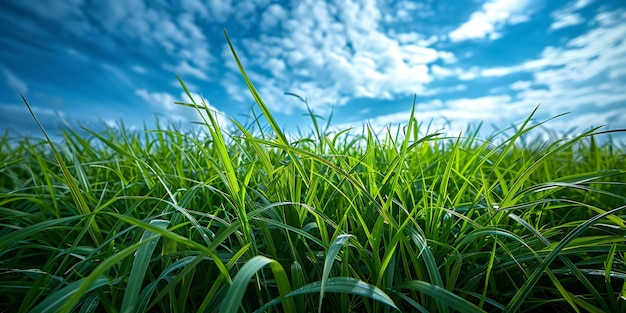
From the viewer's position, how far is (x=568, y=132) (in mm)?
2619

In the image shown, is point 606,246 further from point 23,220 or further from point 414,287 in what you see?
point 23,220

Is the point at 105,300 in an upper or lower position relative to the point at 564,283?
upper

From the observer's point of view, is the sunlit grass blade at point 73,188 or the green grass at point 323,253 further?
the sunlit grass blade at point 73,188

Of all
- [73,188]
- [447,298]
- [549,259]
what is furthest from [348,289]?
[73,188]

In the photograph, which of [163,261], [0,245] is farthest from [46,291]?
[163,261]

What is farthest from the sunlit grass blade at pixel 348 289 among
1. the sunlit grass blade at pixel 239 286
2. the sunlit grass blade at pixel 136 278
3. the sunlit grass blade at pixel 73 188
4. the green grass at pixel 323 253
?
→ the sunlit grass blade at pixel 73 188

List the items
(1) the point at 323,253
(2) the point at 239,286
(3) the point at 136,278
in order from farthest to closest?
(1) the point at 323,253, (3) the point at 136,278, (2) the point at 239,286

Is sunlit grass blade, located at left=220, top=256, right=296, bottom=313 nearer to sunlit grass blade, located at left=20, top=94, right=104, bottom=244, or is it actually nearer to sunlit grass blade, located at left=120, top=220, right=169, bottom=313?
sunlit grass blade, located at left=120, top=220, right=169, bottom=313

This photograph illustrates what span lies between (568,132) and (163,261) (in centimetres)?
277

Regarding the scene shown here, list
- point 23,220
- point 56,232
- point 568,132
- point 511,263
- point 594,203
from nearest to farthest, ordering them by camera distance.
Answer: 1. point 511,263
2. point 56,232
3. point 23,220
4. point 594,203
5. point 568,132

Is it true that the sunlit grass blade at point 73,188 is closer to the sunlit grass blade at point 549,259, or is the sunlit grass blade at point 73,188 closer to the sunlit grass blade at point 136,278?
the sunlit grass blade at point 136,278

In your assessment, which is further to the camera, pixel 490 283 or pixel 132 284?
pixel 490 283

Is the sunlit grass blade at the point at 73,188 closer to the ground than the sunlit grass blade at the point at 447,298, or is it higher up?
higher up

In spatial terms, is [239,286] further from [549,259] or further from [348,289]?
[549,259]
